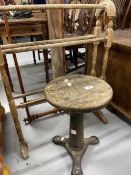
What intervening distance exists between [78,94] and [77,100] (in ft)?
0.25

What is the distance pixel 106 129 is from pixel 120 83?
0.45 m

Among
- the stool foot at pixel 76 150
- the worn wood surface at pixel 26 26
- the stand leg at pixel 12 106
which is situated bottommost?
the stool foot at pixel 76 150

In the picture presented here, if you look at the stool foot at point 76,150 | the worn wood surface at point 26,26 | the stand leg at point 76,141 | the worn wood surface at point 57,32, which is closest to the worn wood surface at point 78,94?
the stand leg at point 76,141

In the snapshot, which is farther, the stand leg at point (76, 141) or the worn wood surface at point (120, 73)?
the worn wood surface at point (120, 73)

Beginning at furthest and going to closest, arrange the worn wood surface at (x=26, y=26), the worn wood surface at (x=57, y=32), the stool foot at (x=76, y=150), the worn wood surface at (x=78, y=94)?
the worn wood surface at (x=26, y=26)
the worn wood surface at (x=57, y=32)
the stool foot at (x=76, y=150)
the worn wood surface at (x=78, y=94)

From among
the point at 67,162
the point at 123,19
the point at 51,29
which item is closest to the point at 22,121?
the point at 67,162

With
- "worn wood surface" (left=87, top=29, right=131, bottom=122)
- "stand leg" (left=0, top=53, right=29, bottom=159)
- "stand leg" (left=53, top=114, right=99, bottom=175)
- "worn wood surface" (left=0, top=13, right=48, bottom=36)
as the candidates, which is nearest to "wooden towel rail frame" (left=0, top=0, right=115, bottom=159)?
"stand leg" (left=0, top=53, right=29, bottom=159)

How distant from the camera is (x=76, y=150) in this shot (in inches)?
51.5

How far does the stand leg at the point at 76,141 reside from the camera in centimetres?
118

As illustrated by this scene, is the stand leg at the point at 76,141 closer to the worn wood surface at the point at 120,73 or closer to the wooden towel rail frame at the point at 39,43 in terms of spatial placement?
the wooden towel rail frame at the point at 39,43

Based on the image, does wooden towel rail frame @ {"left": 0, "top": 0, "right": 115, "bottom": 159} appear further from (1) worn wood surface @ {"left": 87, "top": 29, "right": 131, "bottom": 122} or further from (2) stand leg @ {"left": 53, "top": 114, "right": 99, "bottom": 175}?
(2) stand leg @ {"left": 53, "top": 114, "right": 99, "bottom": 175}

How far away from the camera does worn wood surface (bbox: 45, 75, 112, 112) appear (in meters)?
0.95

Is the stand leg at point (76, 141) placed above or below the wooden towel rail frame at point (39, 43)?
below

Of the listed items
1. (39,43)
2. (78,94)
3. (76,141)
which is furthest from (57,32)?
(76,141)
